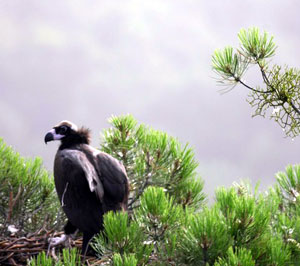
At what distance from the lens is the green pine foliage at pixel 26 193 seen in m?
5.56

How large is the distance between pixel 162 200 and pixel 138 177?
1.95 m

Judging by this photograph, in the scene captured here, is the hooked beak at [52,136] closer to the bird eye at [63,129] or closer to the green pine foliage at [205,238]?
the bird eye at [63,129]

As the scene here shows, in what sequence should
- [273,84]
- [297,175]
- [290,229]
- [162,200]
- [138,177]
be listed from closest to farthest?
[162,200] < [290,229] < [273,84] < [297,175] < [138,177]

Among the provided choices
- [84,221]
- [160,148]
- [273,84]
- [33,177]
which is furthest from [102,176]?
[273,84]

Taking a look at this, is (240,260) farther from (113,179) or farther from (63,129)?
(63,129)

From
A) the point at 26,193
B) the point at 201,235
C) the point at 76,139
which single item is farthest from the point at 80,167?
the point at 201,235

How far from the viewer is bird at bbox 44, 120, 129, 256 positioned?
487 cm

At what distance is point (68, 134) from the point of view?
5.36m

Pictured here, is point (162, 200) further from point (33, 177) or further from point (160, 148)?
point (33, 177)

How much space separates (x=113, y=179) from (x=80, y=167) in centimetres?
26

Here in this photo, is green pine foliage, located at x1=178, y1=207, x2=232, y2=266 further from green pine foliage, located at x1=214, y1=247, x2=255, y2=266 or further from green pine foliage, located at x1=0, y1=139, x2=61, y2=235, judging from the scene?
green pine foliage, located at x1=0, y1=139, x2=61, y2=235

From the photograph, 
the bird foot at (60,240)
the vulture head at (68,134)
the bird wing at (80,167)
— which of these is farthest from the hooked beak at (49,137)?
the bird foot at (60,240)

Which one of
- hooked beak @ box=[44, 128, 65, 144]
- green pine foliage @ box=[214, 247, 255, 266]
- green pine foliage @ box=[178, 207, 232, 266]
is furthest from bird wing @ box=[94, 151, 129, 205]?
green pine foliage @ box=[214, 247, 255, 266]

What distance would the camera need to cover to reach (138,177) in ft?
17.9
